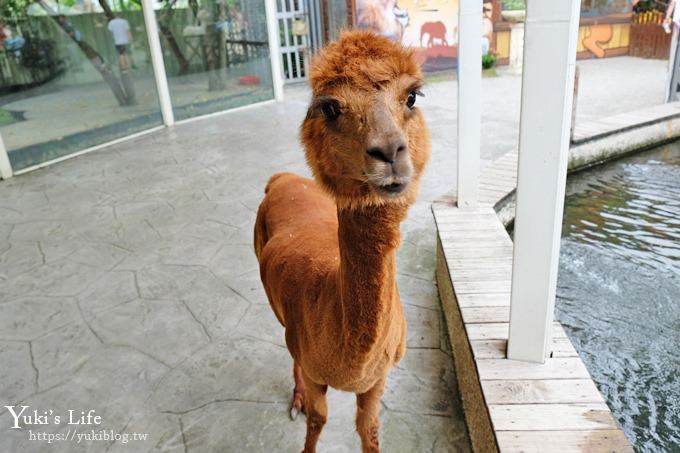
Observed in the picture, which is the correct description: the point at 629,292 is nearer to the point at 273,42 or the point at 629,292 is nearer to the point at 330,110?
the point at 330,110

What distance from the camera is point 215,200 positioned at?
5.81m

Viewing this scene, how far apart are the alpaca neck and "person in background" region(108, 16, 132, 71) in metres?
8.50

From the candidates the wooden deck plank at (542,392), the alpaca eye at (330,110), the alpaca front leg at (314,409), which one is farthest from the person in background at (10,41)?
the wooden deck plank at (542,392)

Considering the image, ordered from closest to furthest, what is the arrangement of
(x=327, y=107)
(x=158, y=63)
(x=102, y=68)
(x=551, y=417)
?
(x=327, y=107) < (x=551, y=417) < (x=102, y=68) < (x=158, y=63)

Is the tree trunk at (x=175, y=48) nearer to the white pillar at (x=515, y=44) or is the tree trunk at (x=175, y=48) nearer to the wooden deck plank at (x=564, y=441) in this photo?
the white pillar at (x=515, y=44)

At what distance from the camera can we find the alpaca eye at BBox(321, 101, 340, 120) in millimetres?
1519

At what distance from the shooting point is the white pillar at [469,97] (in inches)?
127

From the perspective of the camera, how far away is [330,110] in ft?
5.03

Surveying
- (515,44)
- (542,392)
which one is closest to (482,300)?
(542,392)

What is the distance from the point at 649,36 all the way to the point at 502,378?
51.2 ft

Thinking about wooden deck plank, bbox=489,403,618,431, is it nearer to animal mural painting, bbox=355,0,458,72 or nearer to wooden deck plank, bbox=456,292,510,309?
wooden deck plank, bbox=456,292,510,309

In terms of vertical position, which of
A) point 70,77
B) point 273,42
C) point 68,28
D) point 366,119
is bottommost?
point 70,77

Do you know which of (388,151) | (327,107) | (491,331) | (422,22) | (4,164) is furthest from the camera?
(422,22)

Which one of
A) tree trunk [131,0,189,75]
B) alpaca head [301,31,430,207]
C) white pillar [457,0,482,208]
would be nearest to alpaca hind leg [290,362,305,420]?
alpaca head [301,31,430,207]
